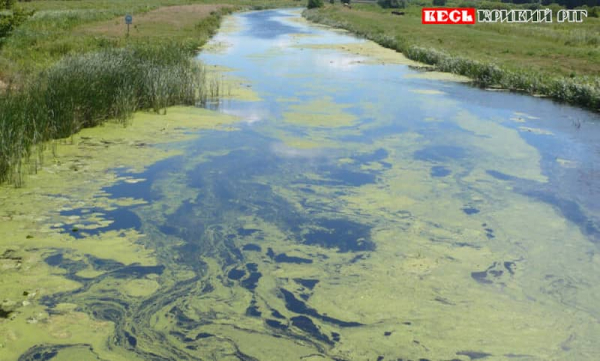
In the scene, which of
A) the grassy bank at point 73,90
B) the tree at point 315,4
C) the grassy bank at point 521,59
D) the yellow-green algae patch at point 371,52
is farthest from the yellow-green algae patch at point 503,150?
the tree at point 315,4

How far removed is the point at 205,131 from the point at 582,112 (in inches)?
332

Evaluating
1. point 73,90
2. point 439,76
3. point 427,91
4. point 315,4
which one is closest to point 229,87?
point 73,90

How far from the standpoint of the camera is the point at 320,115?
37.7ft

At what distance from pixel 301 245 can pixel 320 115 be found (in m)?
6.12

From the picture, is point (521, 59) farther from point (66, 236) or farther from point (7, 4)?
point (66, 236)

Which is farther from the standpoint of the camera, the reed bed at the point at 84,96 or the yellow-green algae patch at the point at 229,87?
the yellow-green algae patch at the point at 229,87

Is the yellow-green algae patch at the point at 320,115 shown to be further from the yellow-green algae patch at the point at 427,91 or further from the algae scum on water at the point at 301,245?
the yellow-green algae patch at the point at 427,91

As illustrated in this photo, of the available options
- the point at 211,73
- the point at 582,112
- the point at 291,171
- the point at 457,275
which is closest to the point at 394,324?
the point at 457,275

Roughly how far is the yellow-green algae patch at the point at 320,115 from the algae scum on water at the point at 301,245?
0.18 m

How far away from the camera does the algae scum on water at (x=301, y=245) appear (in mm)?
4145

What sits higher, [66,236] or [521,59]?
[521,59]

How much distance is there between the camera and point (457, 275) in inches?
200

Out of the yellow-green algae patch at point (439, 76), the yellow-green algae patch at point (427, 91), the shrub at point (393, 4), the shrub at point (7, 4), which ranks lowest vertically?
the yellow-green algae patch at point (427, 91)

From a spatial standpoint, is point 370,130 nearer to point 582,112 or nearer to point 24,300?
point 582,112
